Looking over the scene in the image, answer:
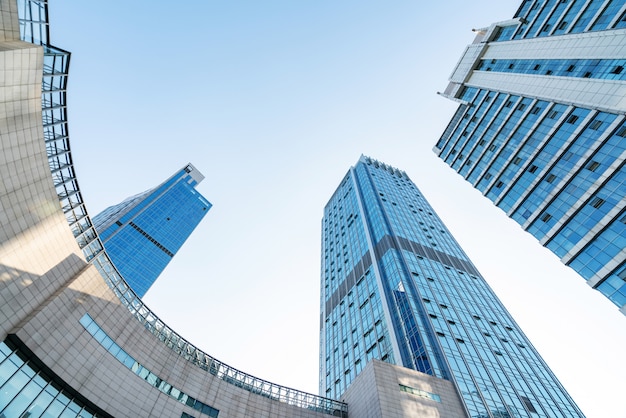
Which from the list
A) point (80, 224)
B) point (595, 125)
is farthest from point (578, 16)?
point (80, 224)

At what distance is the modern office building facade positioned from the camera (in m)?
48.7

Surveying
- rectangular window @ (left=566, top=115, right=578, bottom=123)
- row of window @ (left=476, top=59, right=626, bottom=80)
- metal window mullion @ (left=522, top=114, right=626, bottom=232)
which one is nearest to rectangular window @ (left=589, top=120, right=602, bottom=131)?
metal window mullion @ (left=522, top=114, right=626, bottom=232)

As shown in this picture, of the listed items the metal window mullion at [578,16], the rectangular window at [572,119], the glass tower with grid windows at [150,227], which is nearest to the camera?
the rectangular window at [572,119]

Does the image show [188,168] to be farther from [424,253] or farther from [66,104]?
[66,104]

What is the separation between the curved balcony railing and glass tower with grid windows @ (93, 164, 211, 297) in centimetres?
7954

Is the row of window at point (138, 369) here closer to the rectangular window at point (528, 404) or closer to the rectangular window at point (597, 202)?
the rectangular window at point (528, 404)

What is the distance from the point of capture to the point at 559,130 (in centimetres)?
5825

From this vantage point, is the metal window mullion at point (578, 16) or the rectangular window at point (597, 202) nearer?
the rectangular window at point (597, 202)

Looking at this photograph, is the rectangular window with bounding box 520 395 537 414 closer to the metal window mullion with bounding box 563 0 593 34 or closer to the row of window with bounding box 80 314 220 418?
the row of window with bounding box 80 314 220 418

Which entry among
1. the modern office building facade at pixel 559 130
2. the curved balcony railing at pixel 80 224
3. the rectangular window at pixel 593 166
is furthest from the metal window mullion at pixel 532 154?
the curved balcony railing at pixel 80 224

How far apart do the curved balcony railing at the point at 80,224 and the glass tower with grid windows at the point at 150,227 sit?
79544 millimetres

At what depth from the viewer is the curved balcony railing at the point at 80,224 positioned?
22250 millimetres

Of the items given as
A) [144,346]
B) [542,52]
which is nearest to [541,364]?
[542,52]

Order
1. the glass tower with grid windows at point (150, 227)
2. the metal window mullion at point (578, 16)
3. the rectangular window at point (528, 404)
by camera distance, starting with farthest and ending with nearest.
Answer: the glass tower with grid windows at point (150, 227), the metal window mullion at point (578, 16), the rectangular window at point (528, 404)
